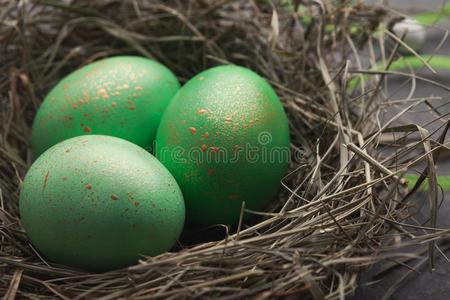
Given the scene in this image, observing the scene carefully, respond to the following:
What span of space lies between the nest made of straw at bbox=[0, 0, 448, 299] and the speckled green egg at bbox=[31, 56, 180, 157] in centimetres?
11

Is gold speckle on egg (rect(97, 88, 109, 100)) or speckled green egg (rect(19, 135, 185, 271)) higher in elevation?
gold speckle on egg (rect(97, 88, 109, 100))

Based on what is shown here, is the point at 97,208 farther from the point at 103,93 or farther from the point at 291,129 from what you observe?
the point at 291,129

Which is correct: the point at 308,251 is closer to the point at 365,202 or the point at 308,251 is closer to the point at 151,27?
Result: the point at 365,202

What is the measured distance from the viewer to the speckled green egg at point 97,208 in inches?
35.4

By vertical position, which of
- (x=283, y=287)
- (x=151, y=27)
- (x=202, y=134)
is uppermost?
(x=151, y=27)

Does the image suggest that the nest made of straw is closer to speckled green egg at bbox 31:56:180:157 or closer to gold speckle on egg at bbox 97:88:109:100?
speckled green egg at bbox 31:56:180:157

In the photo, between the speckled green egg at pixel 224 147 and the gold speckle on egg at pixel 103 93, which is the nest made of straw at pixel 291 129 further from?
the gold speckle on egg at pixel 103 93

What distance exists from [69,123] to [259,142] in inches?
14.2

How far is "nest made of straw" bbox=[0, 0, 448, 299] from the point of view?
2.79 feet

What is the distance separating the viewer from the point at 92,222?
895 mm

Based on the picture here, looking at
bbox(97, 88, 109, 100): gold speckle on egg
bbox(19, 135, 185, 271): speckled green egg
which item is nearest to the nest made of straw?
bbox(19, 135, 185, 271): speckled green egg

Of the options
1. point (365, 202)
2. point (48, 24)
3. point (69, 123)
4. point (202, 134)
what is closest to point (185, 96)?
point (202, 134)

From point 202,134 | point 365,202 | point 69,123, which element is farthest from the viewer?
point 69,123

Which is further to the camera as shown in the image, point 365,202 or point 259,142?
point 259,142
